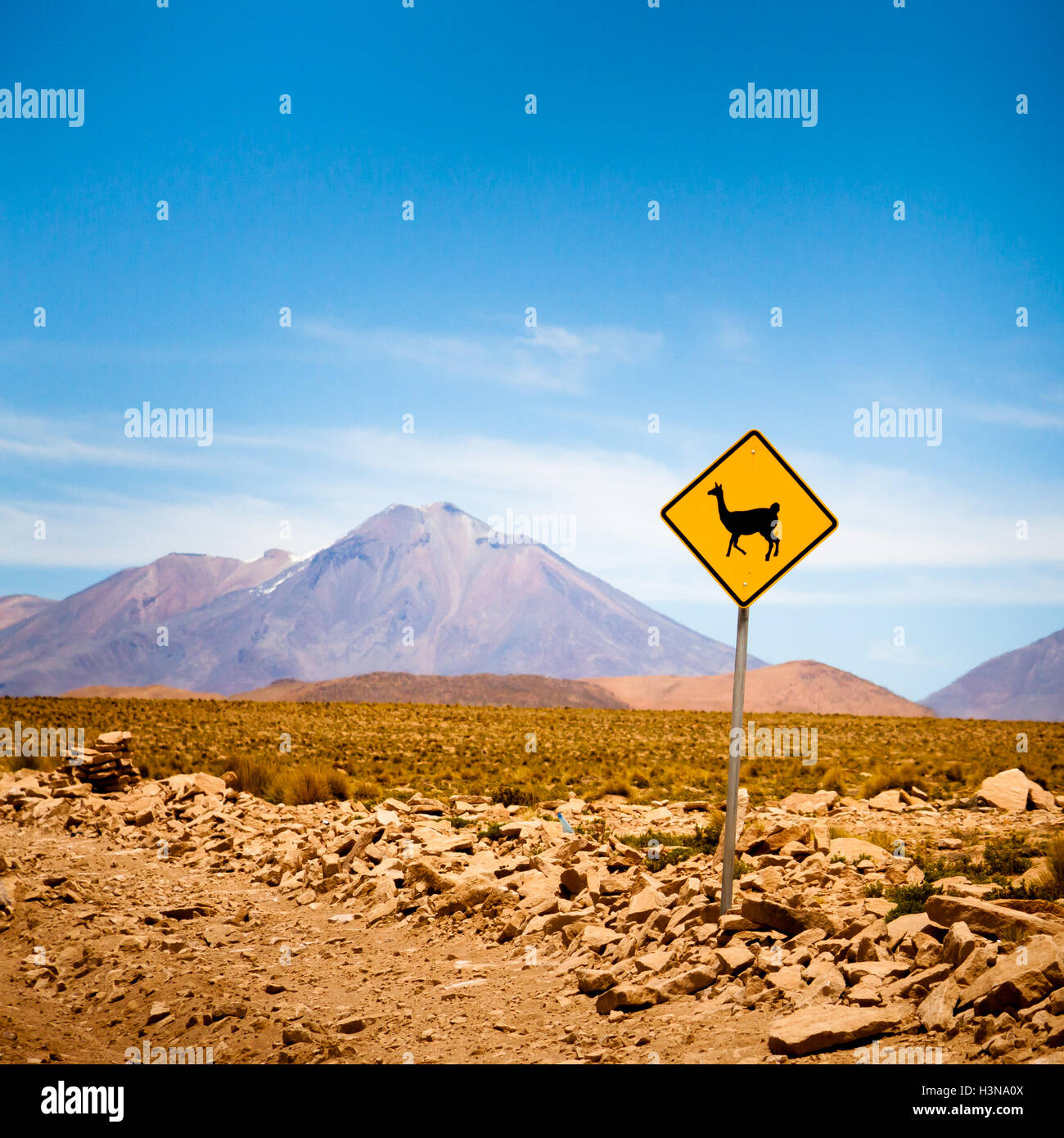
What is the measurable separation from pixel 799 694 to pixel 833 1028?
155 meters

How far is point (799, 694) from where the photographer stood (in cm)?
15288

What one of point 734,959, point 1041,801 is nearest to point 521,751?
point 1041,801

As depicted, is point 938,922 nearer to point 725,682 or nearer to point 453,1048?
point 453,1048

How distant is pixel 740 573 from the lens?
7.71m

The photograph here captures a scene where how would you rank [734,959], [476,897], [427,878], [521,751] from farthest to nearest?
[521,751]
[427,878]
[476,897]
[734,959]

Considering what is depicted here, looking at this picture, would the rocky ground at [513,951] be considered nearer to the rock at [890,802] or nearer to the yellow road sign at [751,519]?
the rock at [890,802]

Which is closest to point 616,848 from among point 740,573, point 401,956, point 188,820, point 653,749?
point 401,956

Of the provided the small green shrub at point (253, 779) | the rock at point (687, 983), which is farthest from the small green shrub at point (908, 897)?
the small green shrub at point (253, 779)

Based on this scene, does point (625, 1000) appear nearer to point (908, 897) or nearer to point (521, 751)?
point (908, 897)

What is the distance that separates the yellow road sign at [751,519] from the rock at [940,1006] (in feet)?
10.6

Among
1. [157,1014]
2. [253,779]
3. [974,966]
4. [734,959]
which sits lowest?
[253,779]

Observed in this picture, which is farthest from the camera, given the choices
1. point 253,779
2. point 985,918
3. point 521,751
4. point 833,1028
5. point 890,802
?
point 521,751

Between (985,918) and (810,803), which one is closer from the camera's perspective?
(985,918)
